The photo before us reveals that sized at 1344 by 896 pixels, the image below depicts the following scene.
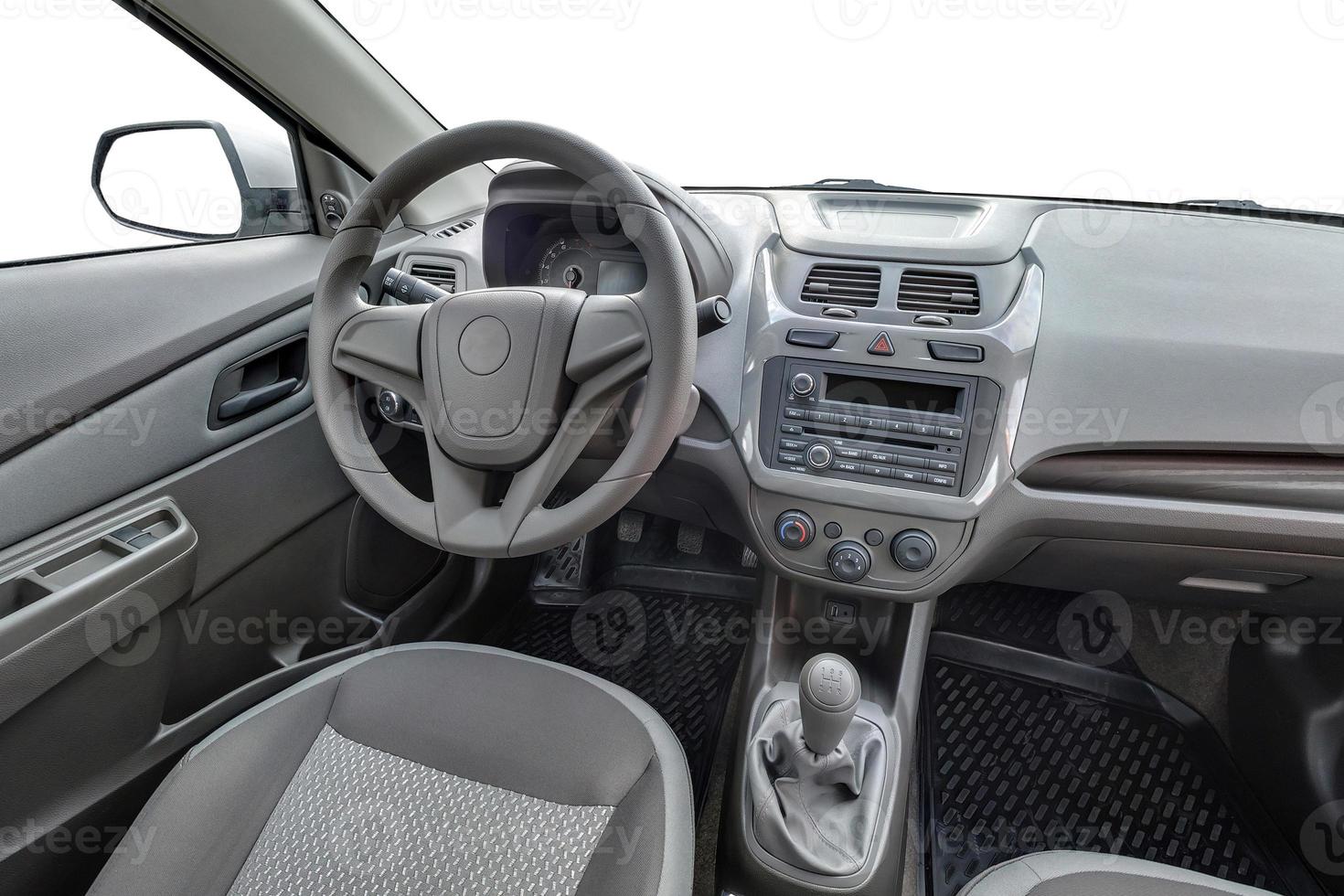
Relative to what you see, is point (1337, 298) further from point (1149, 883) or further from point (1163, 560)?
point (1149, 883)

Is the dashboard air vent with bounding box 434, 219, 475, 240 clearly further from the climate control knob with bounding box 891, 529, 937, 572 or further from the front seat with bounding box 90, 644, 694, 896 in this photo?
the climate control knob with bounding box 891, 529, 937, 572

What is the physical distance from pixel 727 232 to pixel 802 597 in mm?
707

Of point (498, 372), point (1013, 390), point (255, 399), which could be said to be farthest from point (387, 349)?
point (1013, 390)

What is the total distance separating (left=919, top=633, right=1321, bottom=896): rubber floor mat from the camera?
133 cm

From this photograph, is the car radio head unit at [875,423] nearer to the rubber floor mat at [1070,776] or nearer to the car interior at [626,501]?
the car interior at [626,501]

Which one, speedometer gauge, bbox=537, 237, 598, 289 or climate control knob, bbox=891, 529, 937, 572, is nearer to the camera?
climate control knob, bbox=891, 529, 937, 572

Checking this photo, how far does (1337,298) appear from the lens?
1.08 m

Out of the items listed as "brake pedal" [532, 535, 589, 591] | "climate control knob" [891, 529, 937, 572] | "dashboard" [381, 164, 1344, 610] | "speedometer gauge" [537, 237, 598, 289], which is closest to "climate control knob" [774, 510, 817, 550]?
"dashboard" [381, 164, 1344, 610]

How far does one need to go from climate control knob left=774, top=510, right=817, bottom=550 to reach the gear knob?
204mm

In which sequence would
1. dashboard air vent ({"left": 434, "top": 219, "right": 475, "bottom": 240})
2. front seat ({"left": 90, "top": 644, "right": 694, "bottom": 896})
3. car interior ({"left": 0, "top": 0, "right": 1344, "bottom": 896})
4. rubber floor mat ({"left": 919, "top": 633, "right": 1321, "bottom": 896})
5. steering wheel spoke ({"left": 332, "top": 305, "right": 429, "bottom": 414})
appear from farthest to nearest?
dashboard air vent ({"left": 434, "top": 219, "right": 475, "bottom": 240}) < rubber floor mat ({"left": 919, "top": 633, "right": 1321, "bottom": 896}) < steering wheel spoke ({"left": 332, "top": 305, "right": 429, "bottom": 414}) < car interior ({"left": 0, "top": 0, "right": 1344, "bottom": 896}) < front seat ({"left": 90, "top": 644, "right": 694, "bottom": 896})

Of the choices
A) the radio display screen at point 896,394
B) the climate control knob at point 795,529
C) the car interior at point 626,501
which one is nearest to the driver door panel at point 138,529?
the car interior at point 626,501

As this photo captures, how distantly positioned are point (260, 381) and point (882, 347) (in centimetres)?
113

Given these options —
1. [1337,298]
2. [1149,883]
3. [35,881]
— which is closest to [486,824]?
[35,881]

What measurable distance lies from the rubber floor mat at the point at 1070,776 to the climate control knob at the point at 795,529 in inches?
25.8
